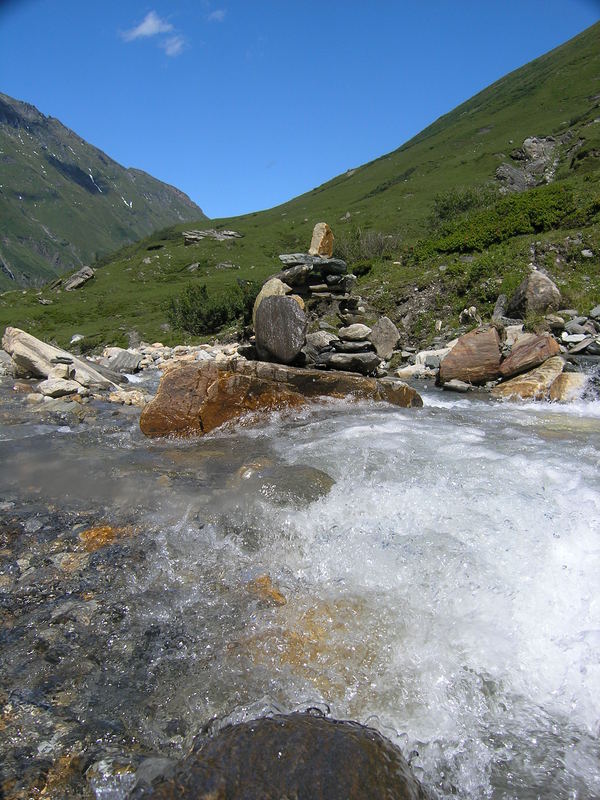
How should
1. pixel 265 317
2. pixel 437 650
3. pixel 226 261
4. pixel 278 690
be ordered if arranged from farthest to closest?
pixel 226 261
pixel 265 317
pixel 437 650
pixel 278 690

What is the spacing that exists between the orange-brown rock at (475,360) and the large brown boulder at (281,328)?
487 cm

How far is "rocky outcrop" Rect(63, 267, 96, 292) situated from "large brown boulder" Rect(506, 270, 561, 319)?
2187 inches

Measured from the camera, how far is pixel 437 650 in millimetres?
3910

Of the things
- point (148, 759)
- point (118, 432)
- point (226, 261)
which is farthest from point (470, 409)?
point (226, 261)

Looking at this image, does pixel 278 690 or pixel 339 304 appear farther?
pixel 339 304

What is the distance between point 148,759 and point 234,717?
0.55 metres

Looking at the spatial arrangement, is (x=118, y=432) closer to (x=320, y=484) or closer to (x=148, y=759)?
(x=320, y=484)

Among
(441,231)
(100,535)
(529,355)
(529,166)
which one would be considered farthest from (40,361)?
(529,166)

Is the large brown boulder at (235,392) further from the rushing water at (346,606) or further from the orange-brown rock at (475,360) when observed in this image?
the orange-brown rock at (475,360)

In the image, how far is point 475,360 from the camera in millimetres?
14570

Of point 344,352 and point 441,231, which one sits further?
point 441,231

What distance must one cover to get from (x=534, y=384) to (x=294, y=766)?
11.9 meters

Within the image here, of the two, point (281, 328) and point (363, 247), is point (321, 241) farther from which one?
point (363, 247)

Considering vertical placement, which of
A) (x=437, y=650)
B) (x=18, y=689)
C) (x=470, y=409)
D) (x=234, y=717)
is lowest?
(x=470, y=409)
